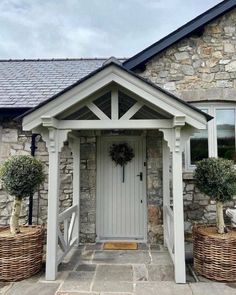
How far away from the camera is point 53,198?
4.36 metres

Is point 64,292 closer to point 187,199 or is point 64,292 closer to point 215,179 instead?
point 215,179

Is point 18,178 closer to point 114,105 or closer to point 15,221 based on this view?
point 15,221

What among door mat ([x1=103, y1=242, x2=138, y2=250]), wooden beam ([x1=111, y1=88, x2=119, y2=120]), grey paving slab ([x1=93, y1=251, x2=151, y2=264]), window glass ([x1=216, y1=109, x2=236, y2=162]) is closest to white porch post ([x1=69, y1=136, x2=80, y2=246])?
door mat ([x1=103, y1=242, x2=138, y2=250])

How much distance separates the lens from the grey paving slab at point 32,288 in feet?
12.5

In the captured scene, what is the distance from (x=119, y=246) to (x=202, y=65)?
184 inches

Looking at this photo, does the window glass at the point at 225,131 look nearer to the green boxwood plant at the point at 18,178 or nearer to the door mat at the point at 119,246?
the door mat at the point at 119,246

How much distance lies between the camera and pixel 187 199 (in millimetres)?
6086

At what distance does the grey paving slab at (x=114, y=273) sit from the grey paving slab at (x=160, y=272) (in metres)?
0.34

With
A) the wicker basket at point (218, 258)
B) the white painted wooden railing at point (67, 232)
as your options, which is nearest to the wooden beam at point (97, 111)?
the white painted wooden railing at point (67, 232)

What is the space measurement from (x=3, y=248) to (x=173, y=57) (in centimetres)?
541

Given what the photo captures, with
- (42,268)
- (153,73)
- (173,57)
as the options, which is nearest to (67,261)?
(42,268)

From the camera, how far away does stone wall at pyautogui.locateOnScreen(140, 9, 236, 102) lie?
6191 millimetres

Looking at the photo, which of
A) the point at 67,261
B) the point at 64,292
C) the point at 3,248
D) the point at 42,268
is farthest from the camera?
Answer: the point at 67,261

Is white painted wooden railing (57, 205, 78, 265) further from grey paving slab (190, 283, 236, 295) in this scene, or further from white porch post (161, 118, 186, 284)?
grey paving slab (190, 283, 236, 295)
